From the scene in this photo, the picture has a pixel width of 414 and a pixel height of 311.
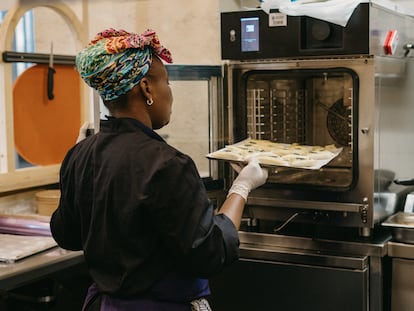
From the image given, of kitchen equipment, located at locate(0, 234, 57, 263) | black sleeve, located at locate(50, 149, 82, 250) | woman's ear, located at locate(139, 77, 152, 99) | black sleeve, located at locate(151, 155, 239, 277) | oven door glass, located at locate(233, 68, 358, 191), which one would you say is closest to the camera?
black sleeve, located at locate(151, 155, 239, 277)

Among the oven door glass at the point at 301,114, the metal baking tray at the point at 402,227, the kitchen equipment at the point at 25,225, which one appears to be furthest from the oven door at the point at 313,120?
the kitchen equipment at the point at 25,225

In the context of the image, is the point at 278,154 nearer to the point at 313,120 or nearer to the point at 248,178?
the point at 248,178

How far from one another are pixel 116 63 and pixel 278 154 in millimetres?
789

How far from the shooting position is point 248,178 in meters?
2.06

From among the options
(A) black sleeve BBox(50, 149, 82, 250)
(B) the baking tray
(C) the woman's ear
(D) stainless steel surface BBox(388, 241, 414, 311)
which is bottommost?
(D) stainless steel surface BBox(388, 241, 414, 311)

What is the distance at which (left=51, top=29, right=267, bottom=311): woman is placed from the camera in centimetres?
168

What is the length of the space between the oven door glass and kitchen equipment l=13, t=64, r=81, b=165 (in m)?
1.32

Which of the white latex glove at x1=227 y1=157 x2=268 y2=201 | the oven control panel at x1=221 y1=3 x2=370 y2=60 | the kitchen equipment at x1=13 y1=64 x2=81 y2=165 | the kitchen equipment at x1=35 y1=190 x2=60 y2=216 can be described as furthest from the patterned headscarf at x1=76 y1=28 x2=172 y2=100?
the kitchen equipment at x1=13 y1=64 x2=81 y2=165

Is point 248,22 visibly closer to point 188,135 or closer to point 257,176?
point 188,135

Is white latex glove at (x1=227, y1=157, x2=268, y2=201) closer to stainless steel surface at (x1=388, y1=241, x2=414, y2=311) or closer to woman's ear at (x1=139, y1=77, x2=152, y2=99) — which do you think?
woman's ear at (x1=139, y1=77, x2=152, y2=99)

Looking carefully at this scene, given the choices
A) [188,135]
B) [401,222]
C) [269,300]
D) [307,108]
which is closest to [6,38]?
[188,135]

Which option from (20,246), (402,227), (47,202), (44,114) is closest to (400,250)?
(402,227)

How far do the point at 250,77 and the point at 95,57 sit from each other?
966 mm

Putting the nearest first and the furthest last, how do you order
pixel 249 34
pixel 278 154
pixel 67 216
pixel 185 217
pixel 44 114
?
pixel 185 217 < pixel 67 216 < pixel 278 154 < pixel 249 34 < pixel 44 114
